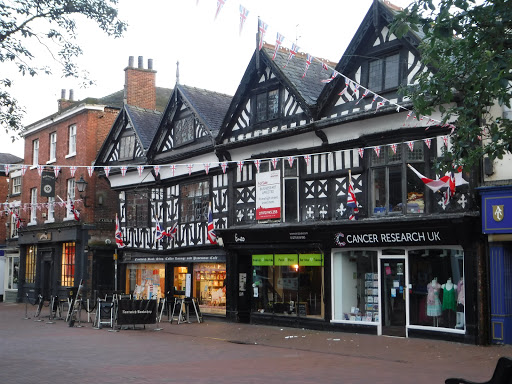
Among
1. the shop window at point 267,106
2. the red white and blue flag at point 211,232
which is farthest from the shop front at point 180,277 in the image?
the shop window at point 267,106

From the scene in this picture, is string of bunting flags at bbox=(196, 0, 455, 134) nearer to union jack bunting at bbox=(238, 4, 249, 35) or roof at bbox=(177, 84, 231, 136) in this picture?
union jack bunting at bbox=(238, 4, 249, 35)

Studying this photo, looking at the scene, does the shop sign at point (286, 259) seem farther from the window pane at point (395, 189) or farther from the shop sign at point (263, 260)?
the window pane at point (395, 189)

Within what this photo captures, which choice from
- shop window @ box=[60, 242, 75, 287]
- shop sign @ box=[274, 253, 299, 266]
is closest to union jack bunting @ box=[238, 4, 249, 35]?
shop sign @ box=[274, 253, 299, 266]

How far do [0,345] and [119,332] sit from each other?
369cm

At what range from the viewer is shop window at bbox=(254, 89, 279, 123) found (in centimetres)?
1952

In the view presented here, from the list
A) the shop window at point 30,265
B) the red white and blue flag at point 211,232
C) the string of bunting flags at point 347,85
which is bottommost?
the shop window at point 30,265

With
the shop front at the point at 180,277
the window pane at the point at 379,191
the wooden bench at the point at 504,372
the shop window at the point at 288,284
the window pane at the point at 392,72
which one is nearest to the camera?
the wooden bench at the point at 504,372

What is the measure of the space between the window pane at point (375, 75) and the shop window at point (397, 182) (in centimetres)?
169

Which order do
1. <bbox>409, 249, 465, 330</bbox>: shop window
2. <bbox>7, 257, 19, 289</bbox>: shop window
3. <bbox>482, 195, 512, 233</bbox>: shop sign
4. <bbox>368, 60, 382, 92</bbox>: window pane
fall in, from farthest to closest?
<bbox>7, 257, 19, 289</bbox>: shop window → <bbox>368, 60, 382, 92</bbox>: window pane → <bbox>409, 249, 465, 330</bbox>: shop window → <bbox>482, 195, 512, 233</bbox>: shop sign

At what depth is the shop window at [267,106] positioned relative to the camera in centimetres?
1952

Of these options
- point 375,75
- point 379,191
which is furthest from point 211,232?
point 375,75

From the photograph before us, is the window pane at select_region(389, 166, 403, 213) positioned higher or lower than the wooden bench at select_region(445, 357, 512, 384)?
higher

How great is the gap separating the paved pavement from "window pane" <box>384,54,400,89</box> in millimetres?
6425

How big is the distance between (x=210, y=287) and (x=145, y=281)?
4409 mm
